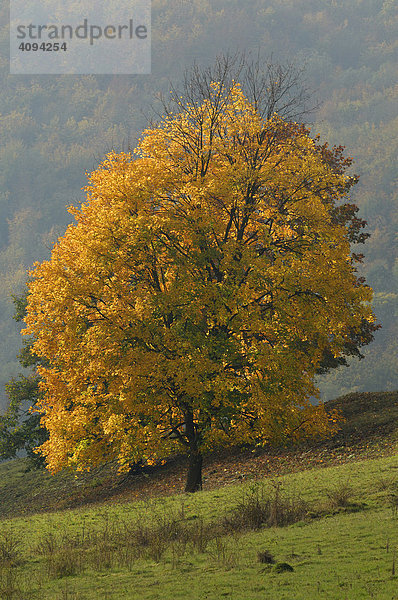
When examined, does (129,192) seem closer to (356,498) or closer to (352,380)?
(356,498)

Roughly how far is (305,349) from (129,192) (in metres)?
8.10

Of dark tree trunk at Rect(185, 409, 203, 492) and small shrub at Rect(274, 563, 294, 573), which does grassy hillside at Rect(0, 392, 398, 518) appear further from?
small shrub at Rect(274, 563, 294, 573)

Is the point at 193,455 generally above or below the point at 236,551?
above

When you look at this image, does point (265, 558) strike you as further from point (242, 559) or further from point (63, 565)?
point (63, 565)

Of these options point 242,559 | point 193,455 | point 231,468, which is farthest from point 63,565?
point 231,468

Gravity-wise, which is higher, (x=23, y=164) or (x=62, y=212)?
(x=23, y=164)

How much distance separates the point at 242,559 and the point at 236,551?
0.51m

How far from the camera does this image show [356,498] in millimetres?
13539

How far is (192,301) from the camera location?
728 inches

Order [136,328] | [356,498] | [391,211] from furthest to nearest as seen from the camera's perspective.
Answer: [391,211] < [136,328] < [356,498]

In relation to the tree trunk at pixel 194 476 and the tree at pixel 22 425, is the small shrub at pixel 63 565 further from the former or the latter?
the tree at pixel 22 425

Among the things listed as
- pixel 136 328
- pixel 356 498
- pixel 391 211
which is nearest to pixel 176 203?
pixel 136 328

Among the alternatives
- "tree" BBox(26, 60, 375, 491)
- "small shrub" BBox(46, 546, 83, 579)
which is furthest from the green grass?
"tree" BBox(26, 60, 375, 491)

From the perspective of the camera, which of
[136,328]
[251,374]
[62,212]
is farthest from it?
[62,212]
